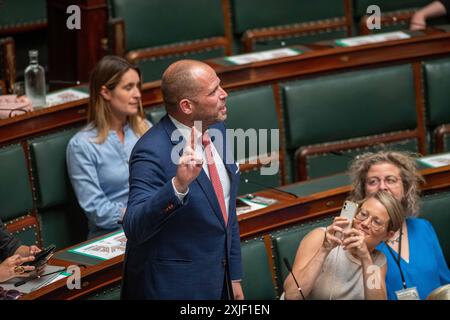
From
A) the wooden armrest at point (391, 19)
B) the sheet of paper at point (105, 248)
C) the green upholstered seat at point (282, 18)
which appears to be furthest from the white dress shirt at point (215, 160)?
the wooden armrest at point (391, 19)

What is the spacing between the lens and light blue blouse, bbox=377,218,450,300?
4.72 ft

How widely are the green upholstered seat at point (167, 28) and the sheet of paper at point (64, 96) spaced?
0.27 metres

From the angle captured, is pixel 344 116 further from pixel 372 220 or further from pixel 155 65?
pixel 372 220

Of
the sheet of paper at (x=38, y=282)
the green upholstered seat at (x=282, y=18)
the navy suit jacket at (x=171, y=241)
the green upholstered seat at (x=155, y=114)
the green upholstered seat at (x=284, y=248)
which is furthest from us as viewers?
the green upholstered seat at (x=282, y=18)

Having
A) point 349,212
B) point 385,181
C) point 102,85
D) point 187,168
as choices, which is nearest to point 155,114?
point 102,85

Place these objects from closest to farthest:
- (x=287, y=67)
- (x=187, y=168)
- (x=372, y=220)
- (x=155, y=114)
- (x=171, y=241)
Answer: (x=187, y=168) → (x=171, y=241) → (x=372, y=220) → (x=155, y=114) → (x=287, y=67)

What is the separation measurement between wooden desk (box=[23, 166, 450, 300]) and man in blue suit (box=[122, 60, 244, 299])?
104mm

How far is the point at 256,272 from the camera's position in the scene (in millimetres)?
1430

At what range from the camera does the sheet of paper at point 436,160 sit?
66.1 inches

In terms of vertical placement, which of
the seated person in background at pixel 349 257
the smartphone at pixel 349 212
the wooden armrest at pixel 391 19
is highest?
the wooden armrest at pixel 391 19

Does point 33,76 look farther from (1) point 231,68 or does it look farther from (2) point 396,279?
(2) point 396,279

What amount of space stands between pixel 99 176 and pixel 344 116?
1.80 feet

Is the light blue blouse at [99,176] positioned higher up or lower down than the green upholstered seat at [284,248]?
higher up

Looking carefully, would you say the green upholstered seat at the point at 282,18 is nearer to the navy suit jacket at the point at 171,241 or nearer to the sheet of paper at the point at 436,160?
the sheet of paper at the point at 436,160
